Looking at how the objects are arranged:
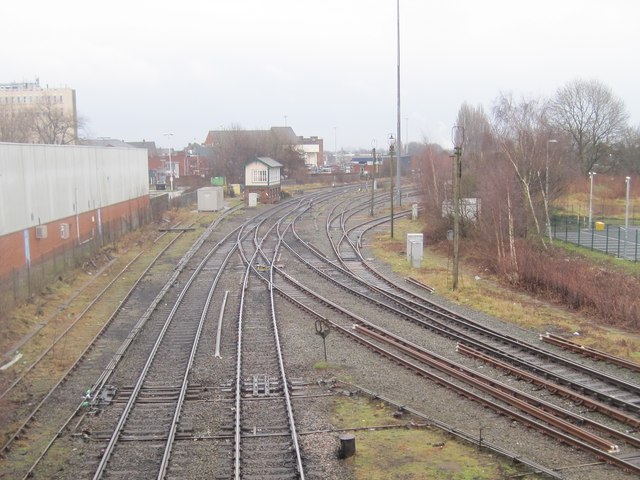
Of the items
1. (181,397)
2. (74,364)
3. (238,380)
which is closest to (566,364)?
(238,380)

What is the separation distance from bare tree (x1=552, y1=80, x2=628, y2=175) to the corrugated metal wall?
141 ft

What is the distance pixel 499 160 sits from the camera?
33250 mm

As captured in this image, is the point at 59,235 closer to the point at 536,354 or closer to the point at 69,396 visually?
the point at 69,396

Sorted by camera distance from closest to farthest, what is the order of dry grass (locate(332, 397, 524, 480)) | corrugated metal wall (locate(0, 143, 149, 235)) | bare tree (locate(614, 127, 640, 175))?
1. dry grass (locate(332, 397, 524, 480))
2. corrugated metal wall (locate(0, 143, 149, 235))
3. bare tree (locate(614, 127, 640, 175))

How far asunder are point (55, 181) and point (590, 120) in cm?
5393

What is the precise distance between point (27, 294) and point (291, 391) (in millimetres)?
10583

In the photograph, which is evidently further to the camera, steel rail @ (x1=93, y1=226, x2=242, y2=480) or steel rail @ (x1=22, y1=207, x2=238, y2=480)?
steel rail @ (x1=22, y1=207, x2=238, y2=480)

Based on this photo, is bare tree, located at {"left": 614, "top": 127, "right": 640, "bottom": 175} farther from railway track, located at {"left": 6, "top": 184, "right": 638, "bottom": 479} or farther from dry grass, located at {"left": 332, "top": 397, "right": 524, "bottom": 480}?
dry grass, located at {"left": 332, "top": 397, "right": 524, "bottom": 480}

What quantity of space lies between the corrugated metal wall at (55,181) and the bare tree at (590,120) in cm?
4313

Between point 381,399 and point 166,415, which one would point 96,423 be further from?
point 381,399

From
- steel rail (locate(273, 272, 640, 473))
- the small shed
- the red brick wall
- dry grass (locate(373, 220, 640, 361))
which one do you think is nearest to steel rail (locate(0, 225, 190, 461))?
A: the red brick wall

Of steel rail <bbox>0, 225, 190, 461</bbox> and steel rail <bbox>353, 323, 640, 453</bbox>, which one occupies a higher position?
steel rail <bbox>353, 323, 640, 453</bbox>

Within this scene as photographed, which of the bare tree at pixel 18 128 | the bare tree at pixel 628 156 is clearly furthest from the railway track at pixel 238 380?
the bare tree at pixel 18 128

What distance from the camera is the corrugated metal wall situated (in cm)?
1989
